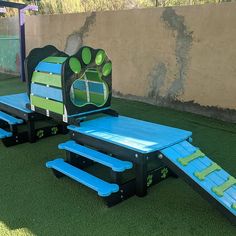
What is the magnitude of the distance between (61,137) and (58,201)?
1.68 m

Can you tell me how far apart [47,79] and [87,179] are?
1544 millimetres

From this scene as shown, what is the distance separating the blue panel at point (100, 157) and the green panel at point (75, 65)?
789 mm

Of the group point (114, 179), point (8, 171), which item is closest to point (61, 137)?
point (8, 171)

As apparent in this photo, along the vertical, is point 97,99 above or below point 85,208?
above

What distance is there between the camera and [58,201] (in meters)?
2.79

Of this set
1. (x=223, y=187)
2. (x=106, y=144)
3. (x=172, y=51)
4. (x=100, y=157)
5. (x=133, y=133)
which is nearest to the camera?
(x=223, y=187)

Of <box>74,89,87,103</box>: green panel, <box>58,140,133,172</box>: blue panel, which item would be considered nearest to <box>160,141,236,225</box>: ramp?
<box>58,140,133,172</box>: blue panel

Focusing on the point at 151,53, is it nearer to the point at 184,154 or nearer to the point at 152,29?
the point at 152,29

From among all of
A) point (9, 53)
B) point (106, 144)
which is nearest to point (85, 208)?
point (106, 144)

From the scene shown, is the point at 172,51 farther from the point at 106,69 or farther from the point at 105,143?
the point at 105,143

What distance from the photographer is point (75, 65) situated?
137 inches

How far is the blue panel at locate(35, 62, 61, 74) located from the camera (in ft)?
12.2

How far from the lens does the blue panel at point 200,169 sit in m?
2.37

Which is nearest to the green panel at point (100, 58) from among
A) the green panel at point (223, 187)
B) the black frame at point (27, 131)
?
the black frame at point (27, 131)
